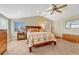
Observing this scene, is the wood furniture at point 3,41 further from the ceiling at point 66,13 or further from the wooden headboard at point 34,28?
the ceiling at point 66,13

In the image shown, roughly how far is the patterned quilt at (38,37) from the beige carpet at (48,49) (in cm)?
19

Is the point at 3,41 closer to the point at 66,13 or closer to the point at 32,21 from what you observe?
the point at 32,21

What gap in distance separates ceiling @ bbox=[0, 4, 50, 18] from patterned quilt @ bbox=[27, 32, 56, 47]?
55cm

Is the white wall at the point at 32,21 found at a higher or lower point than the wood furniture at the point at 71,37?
higher

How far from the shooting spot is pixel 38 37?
285 cm

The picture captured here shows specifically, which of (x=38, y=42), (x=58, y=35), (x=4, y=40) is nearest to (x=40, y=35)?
(x=38, y=42)

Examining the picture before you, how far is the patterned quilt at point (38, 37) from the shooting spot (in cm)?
260

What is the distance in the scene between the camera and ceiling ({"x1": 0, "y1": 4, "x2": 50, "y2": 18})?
233 centimetres

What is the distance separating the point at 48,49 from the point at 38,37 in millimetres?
519

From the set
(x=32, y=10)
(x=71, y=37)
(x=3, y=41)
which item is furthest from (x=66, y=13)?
(x=3, y=41)

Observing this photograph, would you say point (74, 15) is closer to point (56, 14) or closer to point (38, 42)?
point (56, 14)

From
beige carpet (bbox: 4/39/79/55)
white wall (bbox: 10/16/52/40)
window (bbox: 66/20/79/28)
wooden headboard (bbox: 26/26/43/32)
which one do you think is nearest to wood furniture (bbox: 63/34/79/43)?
beige carpet (bbox: 4/39/79/55)

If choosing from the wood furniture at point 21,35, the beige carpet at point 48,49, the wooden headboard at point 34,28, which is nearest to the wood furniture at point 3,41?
the beige carpet at point 48,49

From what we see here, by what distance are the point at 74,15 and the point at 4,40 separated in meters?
1.87
